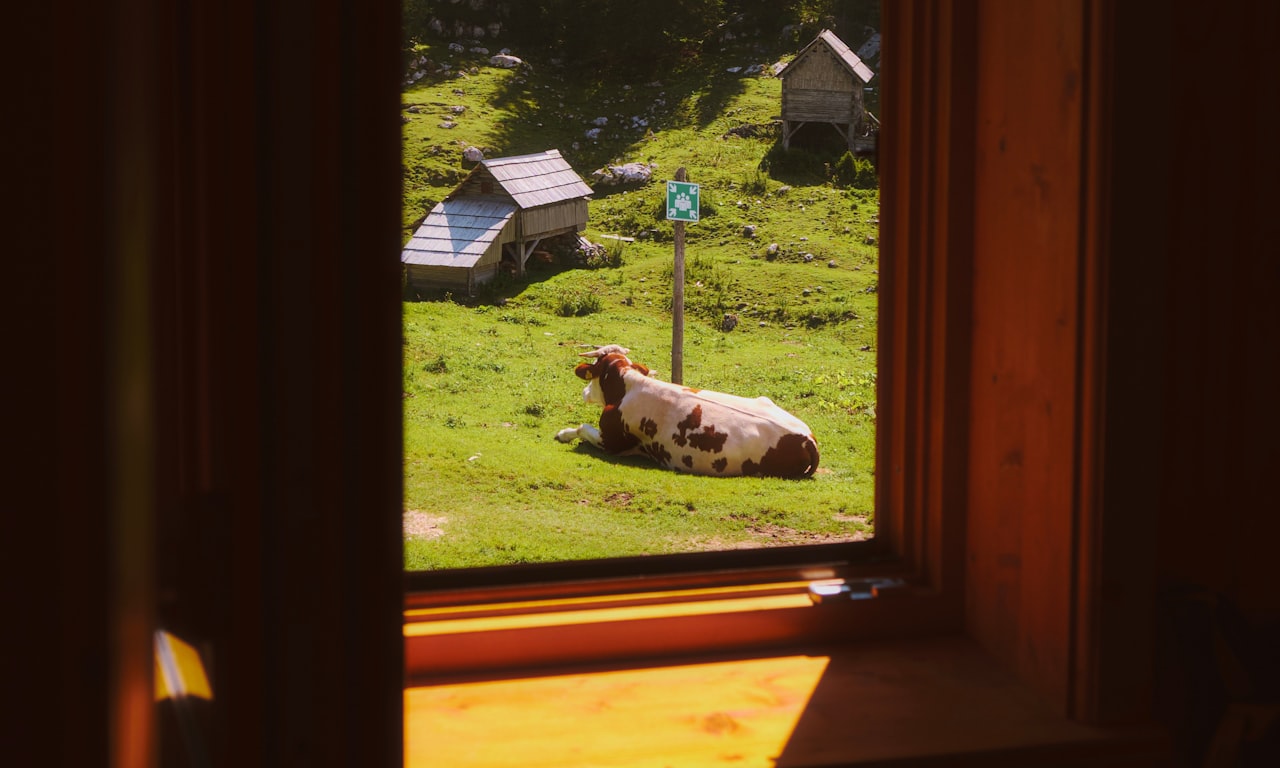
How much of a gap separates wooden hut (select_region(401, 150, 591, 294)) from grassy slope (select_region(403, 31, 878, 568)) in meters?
0.19

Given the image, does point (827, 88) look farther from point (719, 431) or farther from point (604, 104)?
point (719, 431)

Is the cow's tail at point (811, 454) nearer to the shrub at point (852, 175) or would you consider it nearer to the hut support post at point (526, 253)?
the hut support post at point (526, 253)

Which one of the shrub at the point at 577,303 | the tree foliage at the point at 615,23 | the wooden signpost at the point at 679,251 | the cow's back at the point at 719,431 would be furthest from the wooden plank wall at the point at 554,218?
the cow's back at the point at 719,431

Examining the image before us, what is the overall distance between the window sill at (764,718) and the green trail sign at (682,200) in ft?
9.02

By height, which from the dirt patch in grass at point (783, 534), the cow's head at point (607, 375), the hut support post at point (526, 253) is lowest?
the dirt patch in grass at point (783, 534)

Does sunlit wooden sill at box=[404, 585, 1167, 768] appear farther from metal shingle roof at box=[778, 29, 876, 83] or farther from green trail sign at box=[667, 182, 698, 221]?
metal shingle roof at box=[778, 29, 876, 83]

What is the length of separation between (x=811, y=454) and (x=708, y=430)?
41cm

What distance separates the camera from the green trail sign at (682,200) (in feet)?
12.3

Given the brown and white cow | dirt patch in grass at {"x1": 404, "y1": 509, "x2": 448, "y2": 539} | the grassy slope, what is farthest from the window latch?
the brown and white cow
